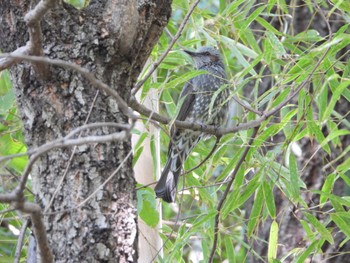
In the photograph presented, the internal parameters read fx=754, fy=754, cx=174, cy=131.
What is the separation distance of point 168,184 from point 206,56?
89 cm

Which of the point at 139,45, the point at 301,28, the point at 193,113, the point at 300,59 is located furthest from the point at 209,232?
the point at 301,28

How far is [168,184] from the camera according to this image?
2893 mm

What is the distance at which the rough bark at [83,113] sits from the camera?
5.33 ft

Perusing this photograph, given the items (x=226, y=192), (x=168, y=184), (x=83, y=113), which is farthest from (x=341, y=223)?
(x=83, y=113)

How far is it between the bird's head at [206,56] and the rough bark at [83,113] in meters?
1.54

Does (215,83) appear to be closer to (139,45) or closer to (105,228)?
(139,45)

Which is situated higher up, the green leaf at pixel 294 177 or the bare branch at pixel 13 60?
the bare branch at pixel 13 60

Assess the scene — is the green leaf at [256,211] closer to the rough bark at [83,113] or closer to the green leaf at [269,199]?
the green leaf at [269,199]

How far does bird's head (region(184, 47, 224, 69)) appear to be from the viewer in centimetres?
345

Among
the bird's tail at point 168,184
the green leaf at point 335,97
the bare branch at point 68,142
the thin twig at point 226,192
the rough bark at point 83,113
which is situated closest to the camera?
the bare branch at point 68,142

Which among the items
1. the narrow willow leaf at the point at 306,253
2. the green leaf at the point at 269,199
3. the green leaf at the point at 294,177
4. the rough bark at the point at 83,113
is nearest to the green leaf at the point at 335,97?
the green leaf at the point at 294,177

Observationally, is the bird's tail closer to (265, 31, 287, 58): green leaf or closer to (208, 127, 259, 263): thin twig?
(208, 127, 259, 263): thin twig

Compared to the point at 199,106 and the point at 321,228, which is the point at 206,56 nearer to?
the point at 199,106

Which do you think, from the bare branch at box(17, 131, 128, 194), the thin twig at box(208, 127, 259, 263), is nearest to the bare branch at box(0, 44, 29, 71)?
the bare branch at box(17, 131, 128, 194)
